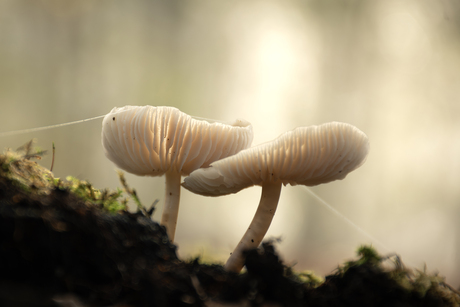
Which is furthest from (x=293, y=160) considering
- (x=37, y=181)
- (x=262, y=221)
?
(x=37, y=181)

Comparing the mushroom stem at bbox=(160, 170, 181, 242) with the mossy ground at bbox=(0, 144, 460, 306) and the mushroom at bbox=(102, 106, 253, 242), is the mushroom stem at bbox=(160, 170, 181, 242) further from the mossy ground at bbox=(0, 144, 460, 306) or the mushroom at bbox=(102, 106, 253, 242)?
the mossy ground at bbox=(0, 144, 460, 306)

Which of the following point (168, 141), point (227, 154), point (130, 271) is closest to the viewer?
point (130, 271)

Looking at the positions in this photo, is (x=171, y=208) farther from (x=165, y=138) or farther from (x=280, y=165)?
(x=280, y=165)

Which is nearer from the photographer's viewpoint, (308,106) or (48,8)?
(48,8)

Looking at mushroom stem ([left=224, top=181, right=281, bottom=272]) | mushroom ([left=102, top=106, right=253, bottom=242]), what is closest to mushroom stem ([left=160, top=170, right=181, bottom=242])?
mushroom ([left=102, top=106, right=253, bottom=242])

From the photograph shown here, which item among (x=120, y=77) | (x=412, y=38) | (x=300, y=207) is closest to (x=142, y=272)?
(x=300, y=207)

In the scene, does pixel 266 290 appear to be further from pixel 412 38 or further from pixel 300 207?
pixel 412 38

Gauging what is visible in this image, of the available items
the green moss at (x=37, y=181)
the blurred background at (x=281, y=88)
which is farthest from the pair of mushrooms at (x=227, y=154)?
the blurred background at (x=281, y=88)
